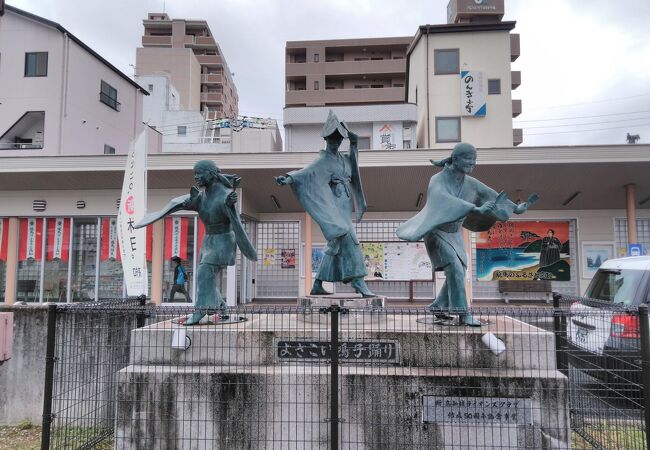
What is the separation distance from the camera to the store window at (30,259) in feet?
43.2

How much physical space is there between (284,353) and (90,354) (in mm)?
2394

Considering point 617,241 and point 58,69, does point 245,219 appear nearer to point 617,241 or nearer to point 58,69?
point 58,69

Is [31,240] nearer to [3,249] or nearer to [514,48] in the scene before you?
[3,249]

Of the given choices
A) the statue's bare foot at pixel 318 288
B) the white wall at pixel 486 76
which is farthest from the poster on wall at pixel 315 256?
the statue's bare foot at pixel 318 288

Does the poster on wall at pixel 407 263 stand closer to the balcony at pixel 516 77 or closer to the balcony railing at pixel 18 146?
the balcony railing at pixel 18 146

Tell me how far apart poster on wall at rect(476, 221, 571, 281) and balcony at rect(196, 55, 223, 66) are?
1699 inches

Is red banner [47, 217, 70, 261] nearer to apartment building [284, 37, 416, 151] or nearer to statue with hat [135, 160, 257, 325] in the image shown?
statue with hat [135, 160, 257, 325]

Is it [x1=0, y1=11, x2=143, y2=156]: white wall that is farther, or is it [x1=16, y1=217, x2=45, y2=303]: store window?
[x1=0, y1=11, x2=143, y2=156]: white wall

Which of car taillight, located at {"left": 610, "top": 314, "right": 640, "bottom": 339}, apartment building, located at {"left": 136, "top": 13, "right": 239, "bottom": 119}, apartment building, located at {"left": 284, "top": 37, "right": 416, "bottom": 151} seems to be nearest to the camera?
car taillight, located at {"left": 610, "top": 314, "right": 640, "bottom": 339}

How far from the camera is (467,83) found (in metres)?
17.4

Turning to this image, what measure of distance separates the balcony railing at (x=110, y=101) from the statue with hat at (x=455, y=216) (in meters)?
18.4

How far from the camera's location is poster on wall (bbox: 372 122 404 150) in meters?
22.5

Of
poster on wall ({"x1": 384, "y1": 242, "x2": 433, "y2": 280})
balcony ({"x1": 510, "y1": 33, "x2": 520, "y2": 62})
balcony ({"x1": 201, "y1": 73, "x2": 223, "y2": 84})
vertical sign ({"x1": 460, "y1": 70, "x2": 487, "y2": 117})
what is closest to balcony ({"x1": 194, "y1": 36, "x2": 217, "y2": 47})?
balcony ({"x1": 201, "y1": 73, "x2": 223, "y2": 84})

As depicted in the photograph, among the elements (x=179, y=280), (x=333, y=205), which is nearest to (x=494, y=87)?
(x=179, y=280)
